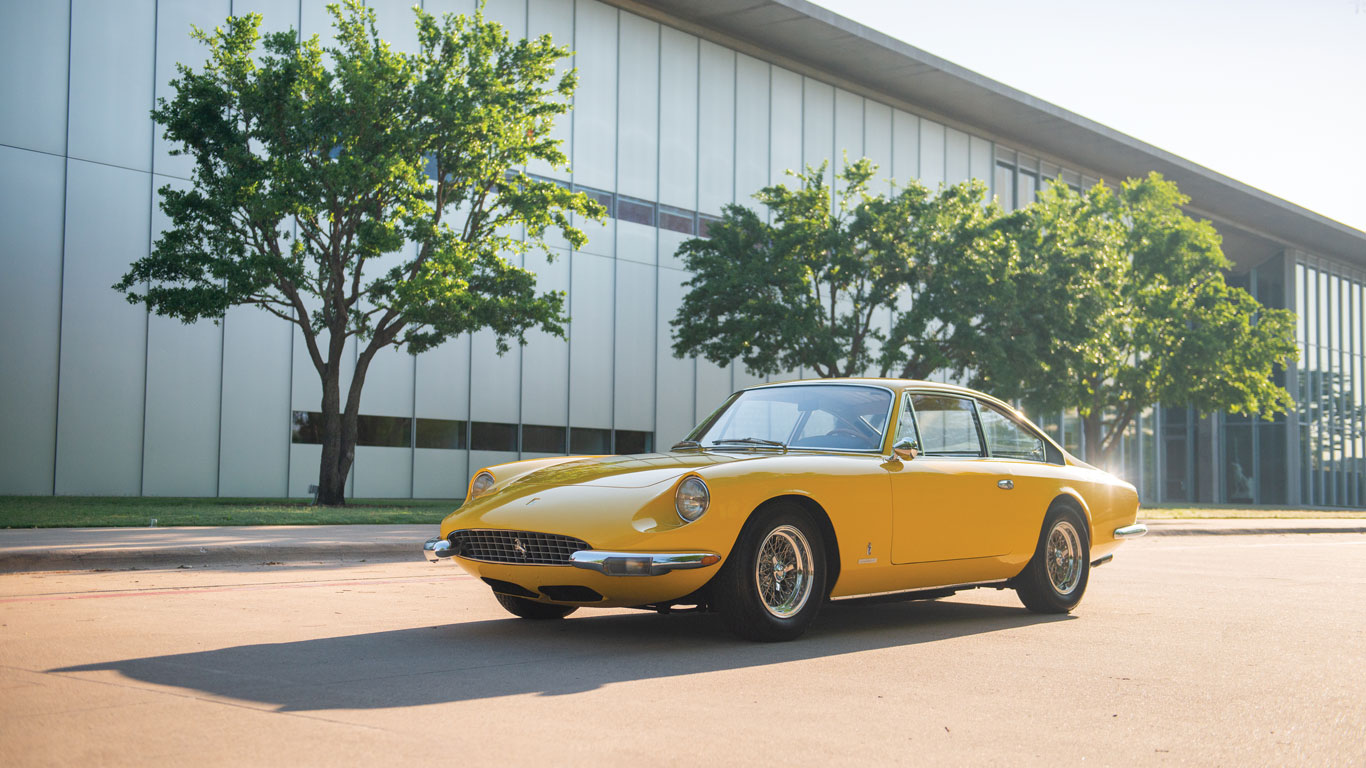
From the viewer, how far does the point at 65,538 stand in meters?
11.2

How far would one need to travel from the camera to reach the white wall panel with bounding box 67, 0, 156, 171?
2409 centimetres

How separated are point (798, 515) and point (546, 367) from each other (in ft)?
82.3

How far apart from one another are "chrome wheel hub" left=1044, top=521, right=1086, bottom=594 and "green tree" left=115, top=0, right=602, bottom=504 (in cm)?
1324

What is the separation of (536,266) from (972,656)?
25227 millimetres

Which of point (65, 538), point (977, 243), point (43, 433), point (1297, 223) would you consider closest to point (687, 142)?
point (977, 243)

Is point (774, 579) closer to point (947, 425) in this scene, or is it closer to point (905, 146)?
point (947, 425)

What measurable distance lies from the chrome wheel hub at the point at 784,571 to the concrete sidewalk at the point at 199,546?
6172mm

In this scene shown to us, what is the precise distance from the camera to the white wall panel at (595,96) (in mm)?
31562

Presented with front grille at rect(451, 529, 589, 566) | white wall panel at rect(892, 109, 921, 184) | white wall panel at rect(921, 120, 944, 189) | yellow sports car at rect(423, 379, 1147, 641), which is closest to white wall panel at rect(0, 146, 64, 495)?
yellow sports car at rect(423, 379, 1147, 641)

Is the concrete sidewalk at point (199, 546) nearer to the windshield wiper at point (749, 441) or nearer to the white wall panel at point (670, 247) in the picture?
the windshield wiper at point (749, 441)

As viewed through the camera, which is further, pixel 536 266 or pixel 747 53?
pixel 747 53

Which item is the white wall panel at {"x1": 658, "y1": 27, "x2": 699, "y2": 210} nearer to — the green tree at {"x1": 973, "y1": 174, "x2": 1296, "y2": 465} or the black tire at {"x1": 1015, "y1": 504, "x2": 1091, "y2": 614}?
the green tree at {"x1": 973, "y1": 174, "x2": 1296, "y2": 465}

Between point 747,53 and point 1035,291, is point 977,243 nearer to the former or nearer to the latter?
point 1035,291

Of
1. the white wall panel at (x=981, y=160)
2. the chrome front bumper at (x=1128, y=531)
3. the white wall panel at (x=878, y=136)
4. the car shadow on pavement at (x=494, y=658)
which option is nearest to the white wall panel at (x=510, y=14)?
the white wall panel at (x=878, y=136)
